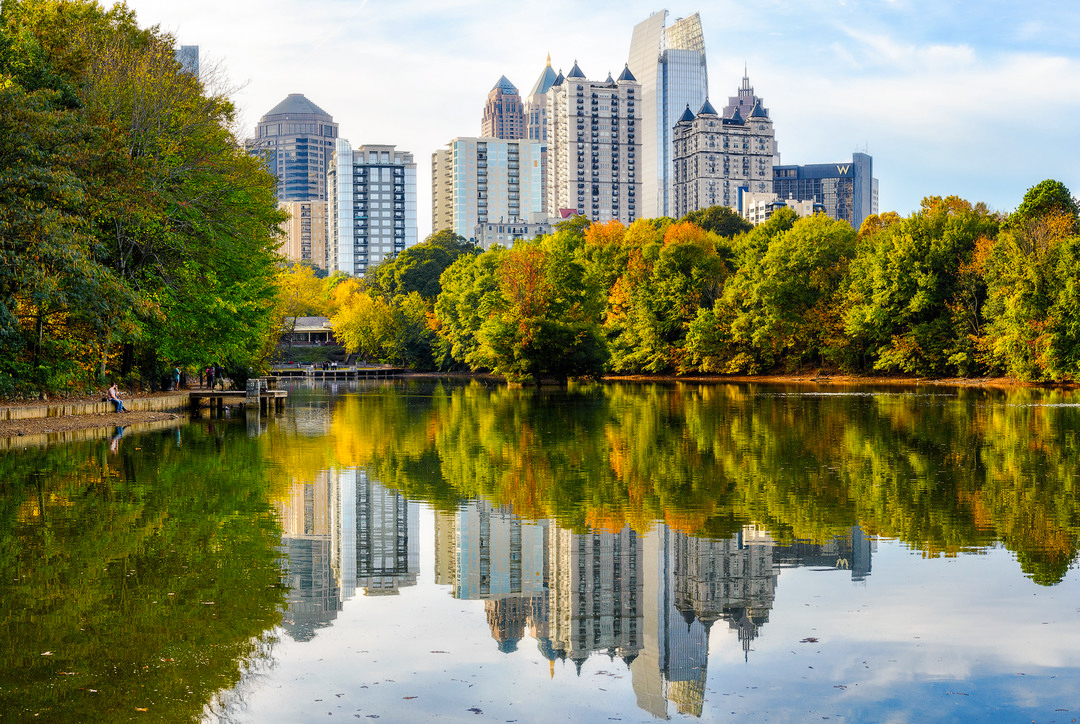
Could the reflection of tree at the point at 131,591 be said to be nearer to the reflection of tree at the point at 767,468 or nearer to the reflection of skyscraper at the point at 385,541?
the reflection of skyscraper at the point at 385,541

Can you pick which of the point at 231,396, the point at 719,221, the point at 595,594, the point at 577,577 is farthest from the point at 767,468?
the point at 719,221

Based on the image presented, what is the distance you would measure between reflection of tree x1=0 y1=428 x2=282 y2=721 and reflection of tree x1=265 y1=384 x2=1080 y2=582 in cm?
352

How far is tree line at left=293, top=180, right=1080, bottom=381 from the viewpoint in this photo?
5288 cm

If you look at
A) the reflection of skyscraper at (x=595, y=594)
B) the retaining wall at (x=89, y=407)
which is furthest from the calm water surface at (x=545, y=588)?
the retaining wall at (x=89, y=407)

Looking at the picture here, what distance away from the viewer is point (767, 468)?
1730 centimetres

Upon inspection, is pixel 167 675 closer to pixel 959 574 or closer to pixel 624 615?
pixel 624 615

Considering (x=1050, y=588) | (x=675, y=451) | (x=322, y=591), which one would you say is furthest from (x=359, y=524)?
(x=675, y=451)

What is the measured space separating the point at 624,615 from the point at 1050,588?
3910 millimetres

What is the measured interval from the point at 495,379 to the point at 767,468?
59041mm

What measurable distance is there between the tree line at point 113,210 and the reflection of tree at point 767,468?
6.84m

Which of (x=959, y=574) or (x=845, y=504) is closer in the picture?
(x=959, y=574)

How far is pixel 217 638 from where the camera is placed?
24.2 feet

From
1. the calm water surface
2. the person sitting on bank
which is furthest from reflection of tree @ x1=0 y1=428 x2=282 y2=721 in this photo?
the person sitting on bank

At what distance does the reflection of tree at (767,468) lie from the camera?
12.1 meters
